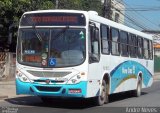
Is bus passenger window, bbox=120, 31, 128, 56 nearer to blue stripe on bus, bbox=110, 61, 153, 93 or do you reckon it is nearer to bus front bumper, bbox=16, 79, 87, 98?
blue stripe on bus, bbox=110, 61, 153, 93

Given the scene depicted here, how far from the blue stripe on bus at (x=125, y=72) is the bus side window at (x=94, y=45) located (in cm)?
209

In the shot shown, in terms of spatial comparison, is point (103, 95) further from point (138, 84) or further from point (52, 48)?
point (138, 84)

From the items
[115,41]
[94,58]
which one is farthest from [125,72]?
[94,58]

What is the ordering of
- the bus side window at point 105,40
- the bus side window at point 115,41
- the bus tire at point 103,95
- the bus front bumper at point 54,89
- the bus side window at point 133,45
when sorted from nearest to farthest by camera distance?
1. the bus front bumper at point 54,89
2. the bus tire at point 103,95
3. the bus side window at point 105,40
4. the bus side window at point 115,41
5. the bus side window at point 133,45

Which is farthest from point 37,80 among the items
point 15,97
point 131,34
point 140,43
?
point 140,43

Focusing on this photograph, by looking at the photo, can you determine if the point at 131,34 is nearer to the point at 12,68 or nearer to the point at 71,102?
the point at 71,102

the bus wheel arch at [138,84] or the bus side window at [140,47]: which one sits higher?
the bus side window at [140,47]

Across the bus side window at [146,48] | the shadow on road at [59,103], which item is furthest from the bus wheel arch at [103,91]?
the bus side window at [146,48]

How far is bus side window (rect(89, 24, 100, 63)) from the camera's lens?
1590cm

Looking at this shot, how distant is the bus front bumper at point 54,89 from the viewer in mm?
15344

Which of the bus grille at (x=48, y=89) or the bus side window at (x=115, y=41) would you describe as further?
the bus side window at (x=115, y=41)

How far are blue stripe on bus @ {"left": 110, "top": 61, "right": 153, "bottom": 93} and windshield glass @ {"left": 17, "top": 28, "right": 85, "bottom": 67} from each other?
3.06 meters

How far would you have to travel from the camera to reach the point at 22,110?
1509cm

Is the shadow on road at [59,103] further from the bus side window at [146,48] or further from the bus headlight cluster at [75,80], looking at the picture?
the bus side window at [146,48]
